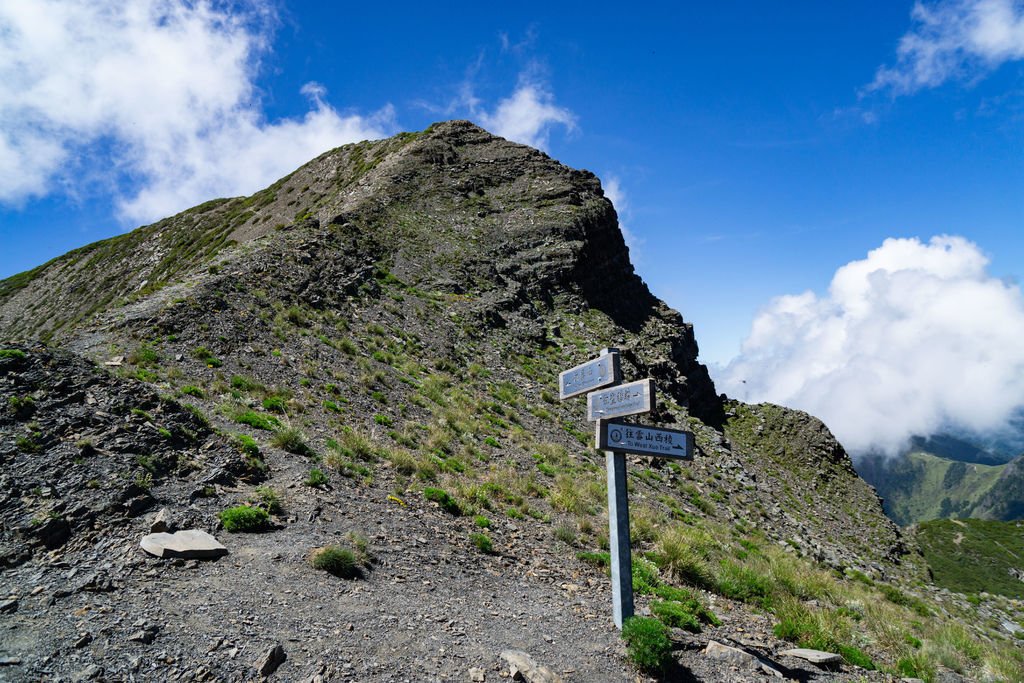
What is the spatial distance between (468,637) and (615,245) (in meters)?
49.1

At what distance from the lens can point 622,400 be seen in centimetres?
800

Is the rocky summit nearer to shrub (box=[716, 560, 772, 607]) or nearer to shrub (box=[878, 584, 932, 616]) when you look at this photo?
shrub (box=[716, 560, 772, 607])

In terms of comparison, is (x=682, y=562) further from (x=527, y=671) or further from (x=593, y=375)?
(x=527, y=671)

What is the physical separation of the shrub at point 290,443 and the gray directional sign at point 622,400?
25.0 feet

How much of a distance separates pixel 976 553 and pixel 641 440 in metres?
132

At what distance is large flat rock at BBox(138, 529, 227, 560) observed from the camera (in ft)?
24.2

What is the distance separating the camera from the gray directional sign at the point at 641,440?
27.1 ft

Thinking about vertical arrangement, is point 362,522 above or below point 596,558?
above

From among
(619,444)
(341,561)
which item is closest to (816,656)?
(619,444)

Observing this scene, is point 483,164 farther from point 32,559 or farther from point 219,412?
point 32,559

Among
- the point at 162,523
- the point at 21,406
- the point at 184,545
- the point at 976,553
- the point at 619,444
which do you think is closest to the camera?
the point at 184,545

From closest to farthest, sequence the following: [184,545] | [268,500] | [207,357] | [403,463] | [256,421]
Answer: [184,545] → [268,500] → [256,421] → [403,463] → [207,357]

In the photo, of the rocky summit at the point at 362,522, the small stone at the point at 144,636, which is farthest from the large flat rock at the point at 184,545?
the small stone at the point at 144,636

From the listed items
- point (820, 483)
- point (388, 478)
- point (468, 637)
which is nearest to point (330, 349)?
point (388, 478)
